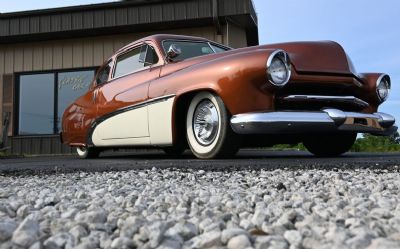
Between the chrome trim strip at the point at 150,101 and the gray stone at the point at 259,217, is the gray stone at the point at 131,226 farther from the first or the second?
the chrome trim strip at the point at 150,101

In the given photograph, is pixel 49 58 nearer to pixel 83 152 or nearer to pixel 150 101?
pixel 83 152

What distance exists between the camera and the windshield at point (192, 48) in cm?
497

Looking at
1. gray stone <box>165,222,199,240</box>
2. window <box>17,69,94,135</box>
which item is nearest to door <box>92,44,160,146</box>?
gray stone <box>165,222,199,240</box>

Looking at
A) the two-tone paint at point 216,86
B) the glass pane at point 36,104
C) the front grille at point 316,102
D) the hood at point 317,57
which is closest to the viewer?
the two-tone paint at point 216,86

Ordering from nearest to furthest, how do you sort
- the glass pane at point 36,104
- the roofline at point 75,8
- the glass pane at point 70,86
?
the roofline at point 75,8, the glass pane at point 70,86, the glass pane at point 36,104

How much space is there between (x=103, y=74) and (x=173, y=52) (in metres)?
1.88

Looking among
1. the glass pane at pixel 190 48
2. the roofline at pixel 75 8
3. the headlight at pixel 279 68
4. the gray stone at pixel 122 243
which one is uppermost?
the roofline at pixel 75 8

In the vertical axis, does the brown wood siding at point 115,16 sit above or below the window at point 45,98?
above

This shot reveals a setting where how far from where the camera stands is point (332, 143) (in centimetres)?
518

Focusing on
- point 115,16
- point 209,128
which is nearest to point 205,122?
point 209,128

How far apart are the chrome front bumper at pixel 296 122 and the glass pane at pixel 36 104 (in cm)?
814

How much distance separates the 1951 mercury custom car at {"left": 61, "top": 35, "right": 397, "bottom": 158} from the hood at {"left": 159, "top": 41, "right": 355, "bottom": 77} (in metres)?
0.01

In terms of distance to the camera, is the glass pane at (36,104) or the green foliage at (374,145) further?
the glass pane at (36,104)

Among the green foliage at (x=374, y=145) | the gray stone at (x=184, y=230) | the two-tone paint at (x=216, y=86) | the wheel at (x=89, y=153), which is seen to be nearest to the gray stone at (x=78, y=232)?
the gray stone at (x=184, y=230)
